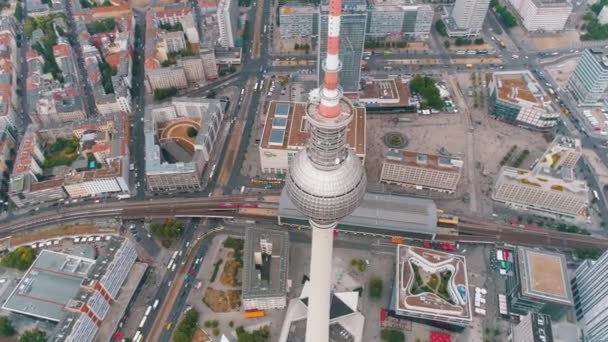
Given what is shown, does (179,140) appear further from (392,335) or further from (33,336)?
(392,335)

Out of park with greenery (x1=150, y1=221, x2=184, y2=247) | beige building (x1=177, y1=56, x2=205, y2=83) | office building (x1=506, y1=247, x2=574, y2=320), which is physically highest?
beige building (x1=177, y1=56, x2=205, y2=83)

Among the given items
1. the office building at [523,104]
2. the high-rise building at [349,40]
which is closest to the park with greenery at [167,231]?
the high-rise building at [349,40]

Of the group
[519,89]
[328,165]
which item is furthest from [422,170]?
[328,165]

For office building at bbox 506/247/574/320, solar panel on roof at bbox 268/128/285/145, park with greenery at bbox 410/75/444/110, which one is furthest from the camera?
park with greenery at bbox 410/75/444/110

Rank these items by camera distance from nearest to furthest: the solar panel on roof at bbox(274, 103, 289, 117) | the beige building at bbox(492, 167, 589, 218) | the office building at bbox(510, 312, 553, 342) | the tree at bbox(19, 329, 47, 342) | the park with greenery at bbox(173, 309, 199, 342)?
the office building at bbox(510, 312, 553, 342) → the tree at bbox(19, 329, 47, 342) → the park with greenery at bbox(173, 309, 199, 342) → the beige building at bbox(492, 167, 589, 218) → the solar panel on roof at bbox(274, 103, 289, 117)

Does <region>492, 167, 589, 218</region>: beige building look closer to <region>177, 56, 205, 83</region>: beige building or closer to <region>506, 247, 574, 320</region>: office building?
<region>506, 247, 574, 320</region>: office building

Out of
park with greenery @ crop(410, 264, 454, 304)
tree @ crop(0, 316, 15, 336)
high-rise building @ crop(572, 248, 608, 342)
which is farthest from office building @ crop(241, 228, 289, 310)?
high-rise building @ crop(572, 248, 608, 342)
